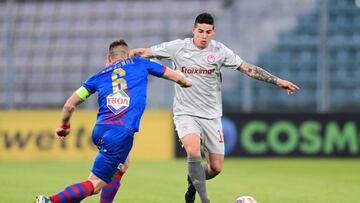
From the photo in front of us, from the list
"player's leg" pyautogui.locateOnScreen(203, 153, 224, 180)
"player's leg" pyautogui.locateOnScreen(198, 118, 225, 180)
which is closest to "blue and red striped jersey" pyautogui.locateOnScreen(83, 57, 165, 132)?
"player's leg" pyautogui.locateOnScreen(198, 118, 225, 180)

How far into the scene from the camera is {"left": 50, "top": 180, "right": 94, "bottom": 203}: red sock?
26.2 feet

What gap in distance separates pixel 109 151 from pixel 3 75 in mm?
12477

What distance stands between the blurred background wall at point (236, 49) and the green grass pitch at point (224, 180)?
148 centimetres

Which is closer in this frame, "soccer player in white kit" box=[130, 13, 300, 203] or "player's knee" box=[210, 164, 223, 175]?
"soccer player in white kit" box=[130, 13, 300, 203]

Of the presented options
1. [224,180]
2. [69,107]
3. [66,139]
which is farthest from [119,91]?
[66,139]

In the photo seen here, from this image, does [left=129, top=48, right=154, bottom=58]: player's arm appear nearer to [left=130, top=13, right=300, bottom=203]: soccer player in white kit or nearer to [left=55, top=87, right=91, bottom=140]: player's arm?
[left=130, top=13, right=300, bottom=203]: soccer player in white kit

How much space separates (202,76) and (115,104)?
1965 millimetres

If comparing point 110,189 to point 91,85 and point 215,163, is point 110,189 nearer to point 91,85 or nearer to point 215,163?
point 91,85

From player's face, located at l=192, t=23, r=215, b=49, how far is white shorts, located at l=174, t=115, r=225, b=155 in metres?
0.80

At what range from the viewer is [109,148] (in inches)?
325

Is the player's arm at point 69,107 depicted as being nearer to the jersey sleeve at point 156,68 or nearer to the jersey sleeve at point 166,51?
the jersey sleeve at point 156,68

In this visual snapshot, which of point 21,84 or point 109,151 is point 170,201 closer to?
point 109,151

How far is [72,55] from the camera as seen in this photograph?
845 inches

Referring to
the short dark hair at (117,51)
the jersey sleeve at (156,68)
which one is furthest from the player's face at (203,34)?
the short dark hair at (117,51)
